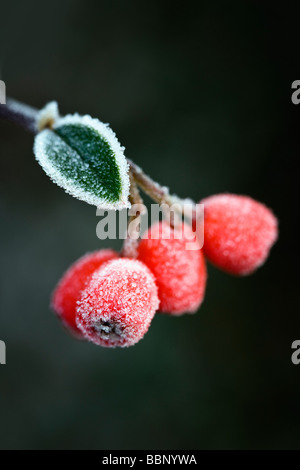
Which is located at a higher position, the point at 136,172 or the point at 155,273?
the point at 136,172

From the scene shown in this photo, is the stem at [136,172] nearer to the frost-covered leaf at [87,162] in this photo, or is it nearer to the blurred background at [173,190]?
the frost-covered leaf at [87,162]

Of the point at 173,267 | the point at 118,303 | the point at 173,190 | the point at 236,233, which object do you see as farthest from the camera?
the point at 173,190

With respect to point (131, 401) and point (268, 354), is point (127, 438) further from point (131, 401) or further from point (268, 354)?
point (268, 354)

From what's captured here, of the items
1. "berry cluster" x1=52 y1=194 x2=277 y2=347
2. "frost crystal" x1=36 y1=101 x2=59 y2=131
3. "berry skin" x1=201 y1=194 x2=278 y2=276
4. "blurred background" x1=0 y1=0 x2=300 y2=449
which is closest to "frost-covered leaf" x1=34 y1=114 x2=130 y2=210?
"frost crystal" x1=36 y1=101 x2=59 y2=131

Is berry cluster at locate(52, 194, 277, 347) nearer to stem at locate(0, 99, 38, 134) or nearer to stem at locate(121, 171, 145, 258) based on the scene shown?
stem at locate(121, 171, 145, 258)

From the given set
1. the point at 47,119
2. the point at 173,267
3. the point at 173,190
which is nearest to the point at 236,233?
the point at 173,267

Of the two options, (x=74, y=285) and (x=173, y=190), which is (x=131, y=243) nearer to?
(x=74, y=285)

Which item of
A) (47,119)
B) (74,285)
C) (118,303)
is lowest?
(118,303)
